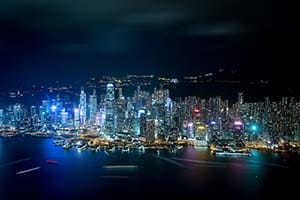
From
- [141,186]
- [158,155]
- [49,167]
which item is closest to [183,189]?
[141,186]

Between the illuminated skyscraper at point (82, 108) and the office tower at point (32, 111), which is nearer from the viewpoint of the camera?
the office tower at point (32, 111)

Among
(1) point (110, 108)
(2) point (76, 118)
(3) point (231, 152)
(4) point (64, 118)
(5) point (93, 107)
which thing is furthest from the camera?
(2) point (76, 118)

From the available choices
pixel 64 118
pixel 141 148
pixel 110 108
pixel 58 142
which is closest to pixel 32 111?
pixel 64 118

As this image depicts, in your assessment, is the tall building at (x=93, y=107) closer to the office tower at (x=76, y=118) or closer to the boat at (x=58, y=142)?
the office tower at (x=76, y=118)

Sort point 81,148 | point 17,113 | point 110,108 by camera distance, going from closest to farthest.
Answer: point 81,148, point 17,113, point 110,108

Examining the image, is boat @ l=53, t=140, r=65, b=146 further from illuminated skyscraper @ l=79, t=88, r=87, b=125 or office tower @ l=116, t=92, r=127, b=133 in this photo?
office tower @ l=116, t=92, r=127, b=133

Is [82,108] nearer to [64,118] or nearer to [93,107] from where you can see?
[93,107]

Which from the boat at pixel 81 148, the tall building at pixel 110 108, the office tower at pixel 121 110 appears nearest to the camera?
the boat at pixel 81 148

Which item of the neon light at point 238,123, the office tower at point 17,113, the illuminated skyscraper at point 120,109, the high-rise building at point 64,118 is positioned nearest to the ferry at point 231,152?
the neon light at point 238,123
